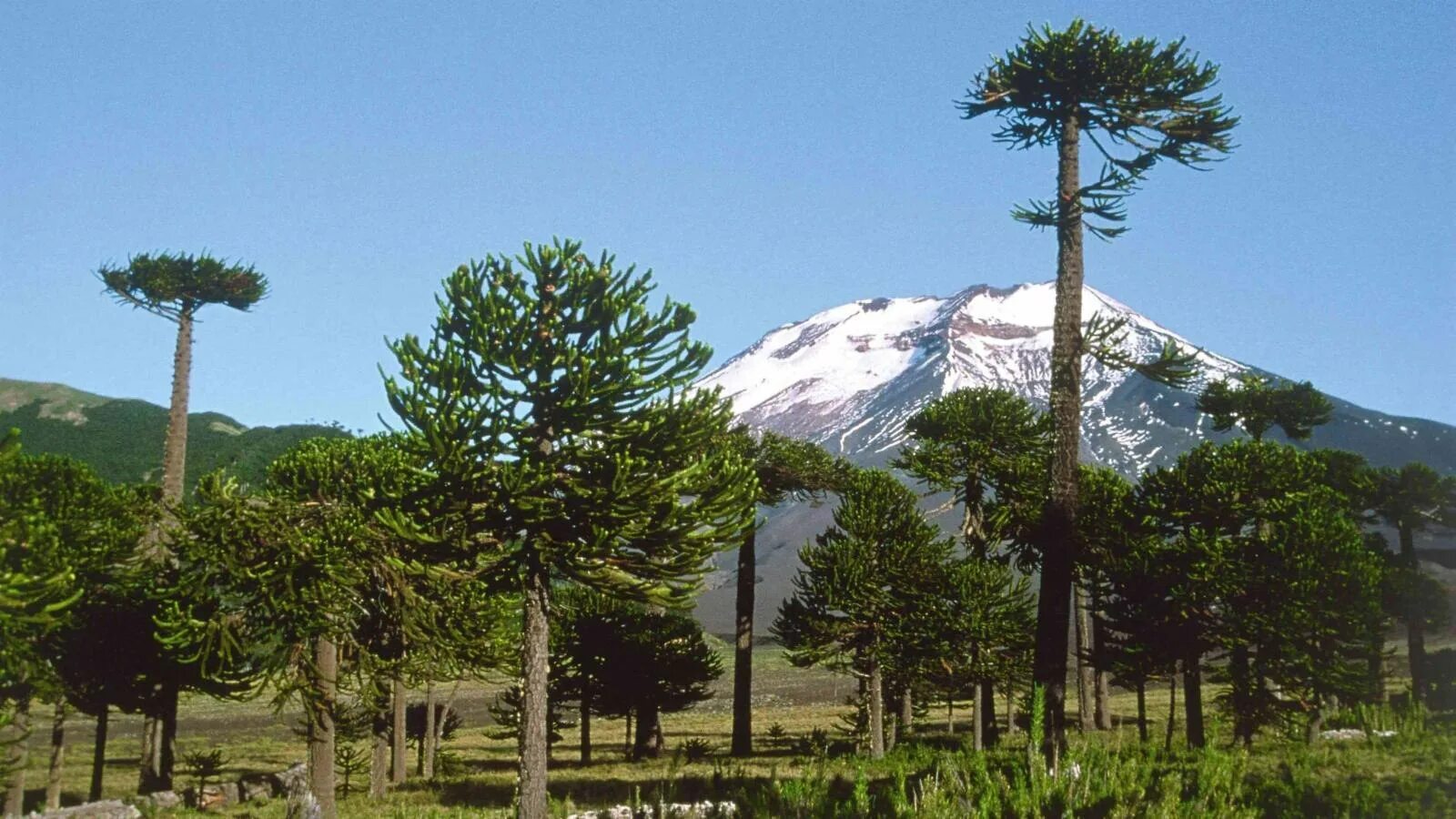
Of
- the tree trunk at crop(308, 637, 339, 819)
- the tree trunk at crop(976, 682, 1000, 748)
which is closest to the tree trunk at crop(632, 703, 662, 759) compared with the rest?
the tree trunk at crop(976, 682, 1000, 748)

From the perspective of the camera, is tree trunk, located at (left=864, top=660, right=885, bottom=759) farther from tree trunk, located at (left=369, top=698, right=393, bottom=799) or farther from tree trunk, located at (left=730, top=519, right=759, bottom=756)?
tree trunk, located at (left=369, top=698, right=393, bottom=799)

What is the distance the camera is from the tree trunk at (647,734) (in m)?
33.7

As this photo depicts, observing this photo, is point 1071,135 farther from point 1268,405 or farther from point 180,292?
point 180,292

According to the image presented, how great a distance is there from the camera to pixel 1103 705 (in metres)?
35.7

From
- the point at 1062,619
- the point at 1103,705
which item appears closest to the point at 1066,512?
the point at 1062,619

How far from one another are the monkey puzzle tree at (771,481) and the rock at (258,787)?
1334 cm

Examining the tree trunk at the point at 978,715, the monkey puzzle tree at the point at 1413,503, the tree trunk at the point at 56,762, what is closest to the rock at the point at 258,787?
the tree trunk at the point at 56,762

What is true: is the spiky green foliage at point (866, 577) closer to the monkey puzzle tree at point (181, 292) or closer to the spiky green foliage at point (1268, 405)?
the spiky green foliage at point (1268, 405)

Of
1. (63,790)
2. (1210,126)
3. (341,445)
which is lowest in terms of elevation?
(63,790)

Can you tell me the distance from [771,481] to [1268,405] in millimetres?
15236

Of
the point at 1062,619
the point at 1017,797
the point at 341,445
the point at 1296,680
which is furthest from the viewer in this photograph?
the point at 1296,680

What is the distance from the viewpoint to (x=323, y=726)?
18516mm

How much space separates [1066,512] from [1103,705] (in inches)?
909

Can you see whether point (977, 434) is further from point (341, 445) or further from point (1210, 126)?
point (341, 445)
